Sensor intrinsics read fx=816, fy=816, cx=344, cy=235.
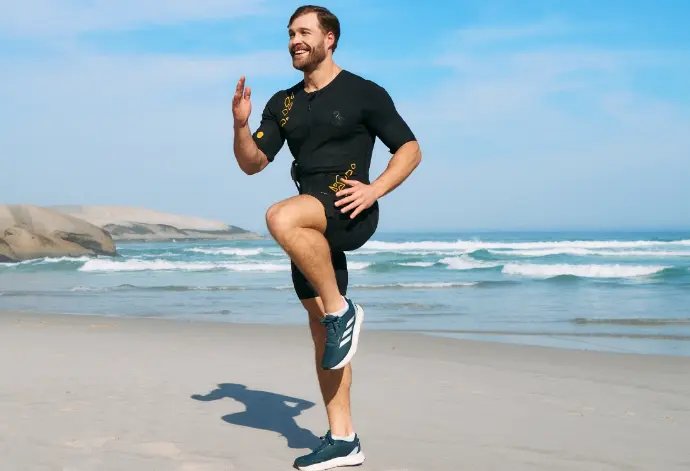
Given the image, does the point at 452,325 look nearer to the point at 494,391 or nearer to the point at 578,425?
the point at 494,391

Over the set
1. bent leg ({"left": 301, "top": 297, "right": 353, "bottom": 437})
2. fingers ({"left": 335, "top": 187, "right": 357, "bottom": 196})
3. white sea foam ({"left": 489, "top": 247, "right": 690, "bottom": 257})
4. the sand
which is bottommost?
white sea foam ({"left": 489, "top": 247, "right": 690, "bottom": 257})

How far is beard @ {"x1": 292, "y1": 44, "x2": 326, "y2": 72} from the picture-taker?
3.52 metres

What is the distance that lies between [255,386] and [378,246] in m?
46.0

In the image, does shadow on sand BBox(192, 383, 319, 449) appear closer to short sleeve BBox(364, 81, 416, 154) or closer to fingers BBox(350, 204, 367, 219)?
fingers BBox(350, 204, 367, 219)

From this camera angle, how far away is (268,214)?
11.0ft

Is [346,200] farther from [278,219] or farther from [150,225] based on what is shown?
[150,225]

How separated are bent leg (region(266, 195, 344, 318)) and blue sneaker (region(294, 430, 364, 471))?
0.69m

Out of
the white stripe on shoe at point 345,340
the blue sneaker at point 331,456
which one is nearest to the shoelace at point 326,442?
the blue sneaker at point 331,456

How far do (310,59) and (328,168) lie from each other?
0.48 m

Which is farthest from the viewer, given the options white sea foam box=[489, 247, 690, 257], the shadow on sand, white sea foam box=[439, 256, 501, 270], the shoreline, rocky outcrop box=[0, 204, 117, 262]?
white sea foam box=[489, 247, 690, 257]

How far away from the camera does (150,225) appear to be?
9456 centimetres

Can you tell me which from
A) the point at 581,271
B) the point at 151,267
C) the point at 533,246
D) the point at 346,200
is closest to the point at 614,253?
the point at 533,246

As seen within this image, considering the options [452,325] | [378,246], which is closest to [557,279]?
[452,325]

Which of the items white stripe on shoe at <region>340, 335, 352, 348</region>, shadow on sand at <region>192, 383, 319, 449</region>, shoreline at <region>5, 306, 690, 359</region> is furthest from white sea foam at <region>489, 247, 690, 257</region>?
white stripe on shoe at <region>340, 335, 352, 348</region>
